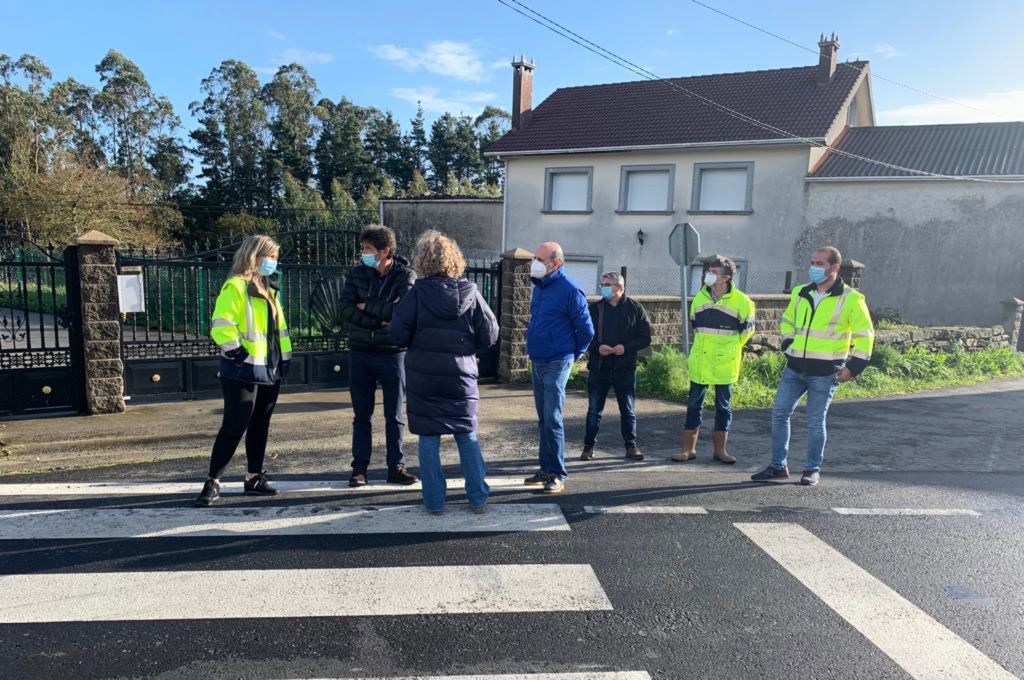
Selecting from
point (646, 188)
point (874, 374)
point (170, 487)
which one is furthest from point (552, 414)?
point (646, 188)

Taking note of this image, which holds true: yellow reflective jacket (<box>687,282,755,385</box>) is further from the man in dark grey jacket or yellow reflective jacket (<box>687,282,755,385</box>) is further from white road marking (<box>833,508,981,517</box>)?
the man in dark grey jacket

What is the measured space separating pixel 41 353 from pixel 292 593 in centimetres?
591

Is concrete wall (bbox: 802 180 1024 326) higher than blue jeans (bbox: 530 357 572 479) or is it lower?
higher

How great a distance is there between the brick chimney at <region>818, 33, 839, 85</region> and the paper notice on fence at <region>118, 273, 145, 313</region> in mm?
21893

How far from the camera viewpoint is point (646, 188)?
22750 millimetres

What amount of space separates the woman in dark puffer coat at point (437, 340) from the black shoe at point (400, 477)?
0.78 meters

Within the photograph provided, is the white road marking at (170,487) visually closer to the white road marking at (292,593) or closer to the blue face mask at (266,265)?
the white road marking at (292,593)

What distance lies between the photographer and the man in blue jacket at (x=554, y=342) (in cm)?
522

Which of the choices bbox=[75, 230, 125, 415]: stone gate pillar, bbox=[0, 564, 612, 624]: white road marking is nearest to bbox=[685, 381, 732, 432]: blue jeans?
bbox=[0, 564, 612, 624]: white road marking

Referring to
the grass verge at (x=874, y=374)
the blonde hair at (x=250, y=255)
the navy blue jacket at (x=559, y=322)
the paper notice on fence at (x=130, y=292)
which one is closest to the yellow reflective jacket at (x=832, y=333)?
the navy blue jacket at (x=559, y=322)

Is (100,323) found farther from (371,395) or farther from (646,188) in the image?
(646,188)

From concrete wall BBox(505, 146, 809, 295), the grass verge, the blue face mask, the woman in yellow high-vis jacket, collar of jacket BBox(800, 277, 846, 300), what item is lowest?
the grass verge

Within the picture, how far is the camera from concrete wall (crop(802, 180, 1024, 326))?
18.2 metres

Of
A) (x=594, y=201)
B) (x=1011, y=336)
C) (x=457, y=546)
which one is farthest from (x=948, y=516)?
(x=594, y=201)
